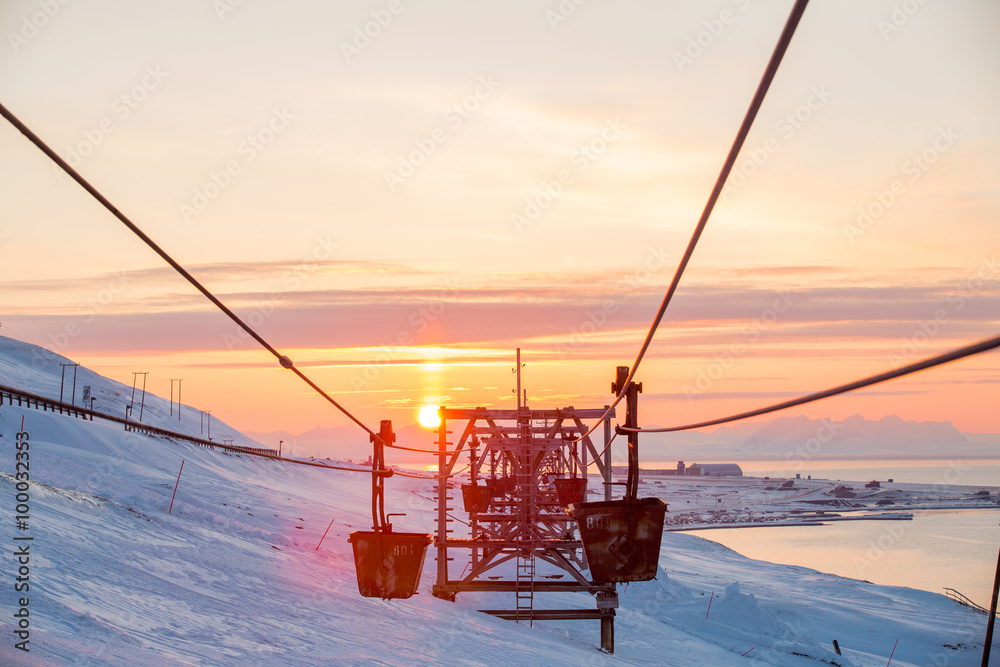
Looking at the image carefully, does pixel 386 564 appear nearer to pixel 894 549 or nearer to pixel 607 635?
pixel 607 635

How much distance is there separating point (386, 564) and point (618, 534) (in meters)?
2.83

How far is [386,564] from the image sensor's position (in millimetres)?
9023

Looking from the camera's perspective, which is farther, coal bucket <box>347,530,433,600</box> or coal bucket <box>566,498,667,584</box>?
coal bucket <box>347,530,433,600</box>

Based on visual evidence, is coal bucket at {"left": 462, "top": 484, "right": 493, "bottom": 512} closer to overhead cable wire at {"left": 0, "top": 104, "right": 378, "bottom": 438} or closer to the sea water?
overhead cable wire at {"left": 0, "top": 104, "right": 378, "bottom": 438}

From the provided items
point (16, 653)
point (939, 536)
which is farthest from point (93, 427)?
point (939, 536)

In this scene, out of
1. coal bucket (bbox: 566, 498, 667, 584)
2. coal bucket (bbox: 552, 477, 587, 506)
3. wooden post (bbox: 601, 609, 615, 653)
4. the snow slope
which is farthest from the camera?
wooden post (bbox: 601, 609, 615, 653)

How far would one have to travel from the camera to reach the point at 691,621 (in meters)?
30.0

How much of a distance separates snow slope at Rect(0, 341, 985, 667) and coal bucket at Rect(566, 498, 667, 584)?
829 cm

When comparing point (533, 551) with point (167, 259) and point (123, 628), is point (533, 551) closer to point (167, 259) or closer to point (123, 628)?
point (123, 628)

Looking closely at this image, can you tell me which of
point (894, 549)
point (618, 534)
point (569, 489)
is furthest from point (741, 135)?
point (894, 549)

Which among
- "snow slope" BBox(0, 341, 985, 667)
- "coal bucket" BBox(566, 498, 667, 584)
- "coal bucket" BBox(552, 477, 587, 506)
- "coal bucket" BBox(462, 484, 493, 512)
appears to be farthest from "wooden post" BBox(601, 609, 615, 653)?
"coal bucket" BBox(566, 498, 667, 584)

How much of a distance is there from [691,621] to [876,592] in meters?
18.8

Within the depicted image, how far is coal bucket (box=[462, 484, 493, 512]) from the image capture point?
2622 centimetres

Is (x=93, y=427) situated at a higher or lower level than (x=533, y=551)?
higher
